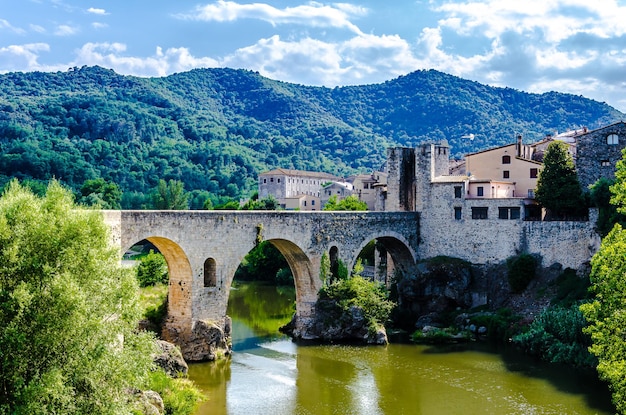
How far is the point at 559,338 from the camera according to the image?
3247cm

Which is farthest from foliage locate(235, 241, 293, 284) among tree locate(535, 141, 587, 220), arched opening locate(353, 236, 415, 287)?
tree locate(535, 141, 587, 220)

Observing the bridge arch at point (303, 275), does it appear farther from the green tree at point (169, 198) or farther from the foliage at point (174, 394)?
the green tree at point (169, 198)

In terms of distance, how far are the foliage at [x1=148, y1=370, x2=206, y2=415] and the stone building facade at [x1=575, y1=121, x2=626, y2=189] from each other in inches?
1004

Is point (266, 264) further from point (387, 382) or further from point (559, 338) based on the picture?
point (387, 382)

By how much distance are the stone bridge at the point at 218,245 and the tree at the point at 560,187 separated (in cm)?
983

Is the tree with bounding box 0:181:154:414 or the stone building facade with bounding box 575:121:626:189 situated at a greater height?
the stone building facade with bounding box 575:121:626:189

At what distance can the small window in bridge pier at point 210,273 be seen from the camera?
31875 mm

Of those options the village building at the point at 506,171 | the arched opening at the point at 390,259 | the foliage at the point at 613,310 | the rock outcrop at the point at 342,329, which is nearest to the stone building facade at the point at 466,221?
the arched opening at the point at 390,259

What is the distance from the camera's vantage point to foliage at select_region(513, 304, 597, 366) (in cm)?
3081

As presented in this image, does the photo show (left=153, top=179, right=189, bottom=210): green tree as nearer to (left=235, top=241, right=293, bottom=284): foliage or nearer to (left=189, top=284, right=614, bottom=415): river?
(left=235, top=241, right=293, bottom=284): foliage

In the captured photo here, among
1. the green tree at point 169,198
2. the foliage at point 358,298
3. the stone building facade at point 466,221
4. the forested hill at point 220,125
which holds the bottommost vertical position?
the foliage at point 358,298

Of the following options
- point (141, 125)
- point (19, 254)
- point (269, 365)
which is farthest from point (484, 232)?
point (141, 125)

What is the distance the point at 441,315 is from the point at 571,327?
873 cm

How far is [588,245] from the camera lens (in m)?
36.6
